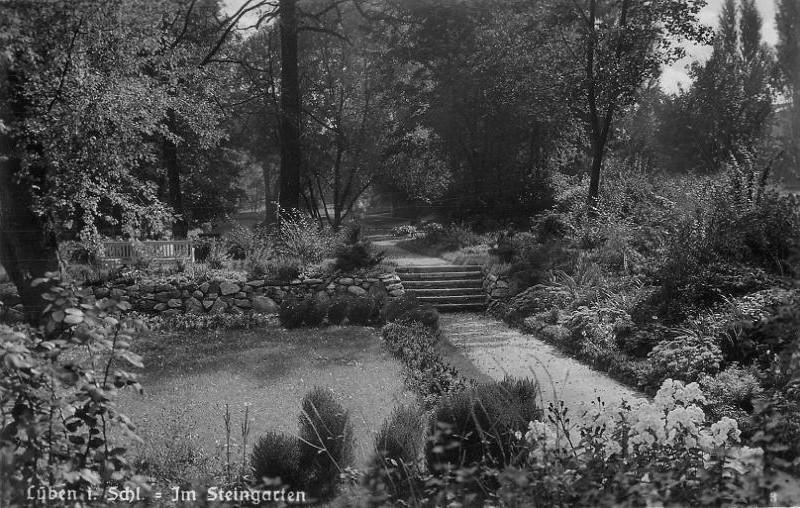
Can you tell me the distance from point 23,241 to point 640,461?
8.46 m

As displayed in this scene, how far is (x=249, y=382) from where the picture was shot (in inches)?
267

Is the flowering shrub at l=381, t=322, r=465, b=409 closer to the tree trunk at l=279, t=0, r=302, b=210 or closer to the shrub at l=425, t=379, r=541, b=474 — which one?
the shrub at l=425, t=379, r=541, b=474

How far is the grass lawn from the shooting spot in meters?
5.12

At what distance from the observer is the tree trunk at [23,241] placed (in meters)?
8.54

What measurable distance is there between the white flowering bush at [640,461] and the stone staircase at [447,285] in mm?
8916

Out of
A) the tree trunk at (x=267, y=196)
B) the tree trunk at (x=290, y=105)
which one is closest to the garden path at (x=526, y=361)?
the tree trunk at (x=290, y=105)

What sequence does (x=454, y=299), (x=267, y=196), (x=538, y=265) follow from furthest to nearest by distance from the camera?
(x=267, y=196) → (x=454, y=299) → (x=538, y=265)

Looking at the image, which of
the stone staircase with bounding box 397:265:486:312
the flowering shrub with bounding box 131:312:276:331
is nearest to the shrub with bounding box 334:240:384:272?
the stone staircase with bounding box 397:265:486:312

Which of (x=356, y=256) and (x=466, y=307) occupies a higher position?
(x=356, y=256)

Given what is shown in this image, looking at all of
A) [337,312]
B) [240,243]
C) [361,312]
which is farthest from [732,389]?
[240,243]

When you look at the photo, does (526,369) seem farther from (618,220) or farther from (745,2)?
(745,2)

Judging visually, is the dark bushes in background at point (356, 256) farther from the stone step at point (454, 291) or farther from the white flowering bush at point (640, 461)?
the white flowering bush at point (640, 461)

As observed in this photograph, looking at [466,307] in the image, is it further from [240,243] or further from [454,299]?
[240,243]

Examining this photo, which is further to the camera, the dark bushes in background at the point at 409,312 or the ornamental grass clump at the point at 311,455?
the dark bushes in background at the point at 409,312
